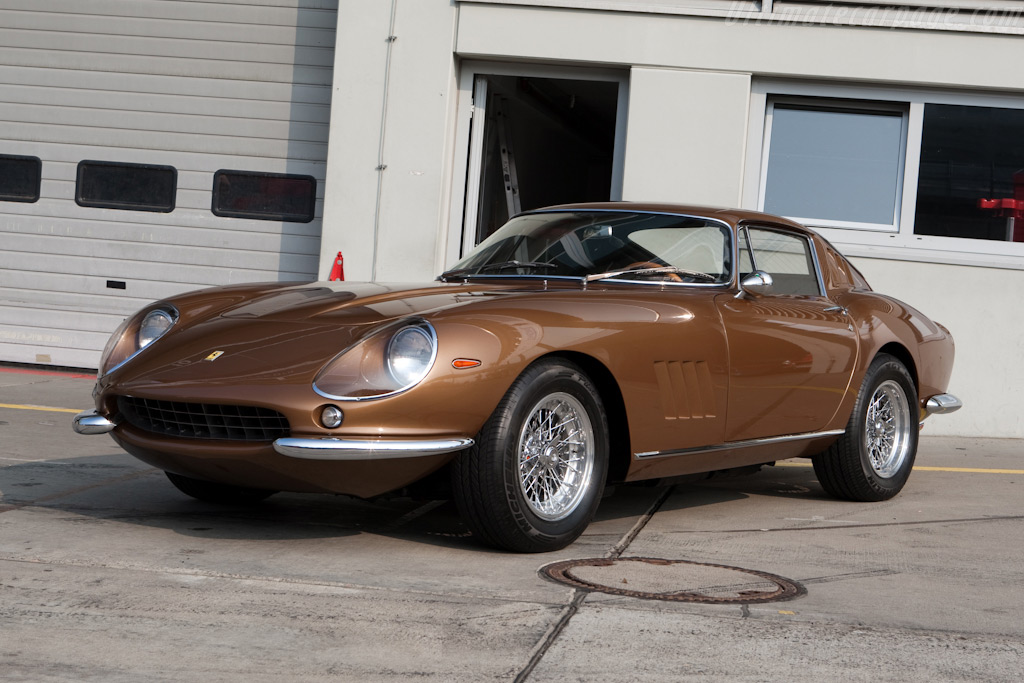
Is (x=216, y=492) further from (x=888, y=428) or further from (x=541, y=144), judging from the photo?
(x=541, y=144)

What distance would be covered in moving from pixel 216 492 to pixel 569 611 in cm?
205

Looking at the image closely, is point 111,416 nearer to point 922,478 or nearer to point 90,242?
point 922,478

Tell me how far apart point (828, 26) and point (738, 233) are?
4.40 metres

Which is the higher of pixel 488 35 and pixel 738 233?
pixel 488 35

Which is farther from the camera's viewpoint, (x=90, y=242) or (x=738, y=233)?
(x=90, y=242)

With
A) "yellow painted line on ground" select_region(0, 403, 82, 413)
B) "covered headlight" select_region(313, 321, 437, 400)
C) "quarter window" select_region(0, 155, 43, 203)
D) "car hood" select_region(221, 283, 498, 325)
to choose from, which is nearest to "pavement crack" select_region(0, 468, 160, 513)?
"car hood" select_region(221, 283, 498, 325)

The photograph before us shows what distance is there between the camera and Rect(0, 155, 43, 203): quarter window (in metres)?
10.8

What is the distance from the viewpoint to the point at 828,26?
903cm

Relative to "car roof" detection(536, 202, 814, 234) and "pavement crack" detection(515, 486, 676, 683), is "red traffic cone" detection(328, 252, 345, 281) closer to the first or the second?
"car roof" detection(536, 202, 814, 234)

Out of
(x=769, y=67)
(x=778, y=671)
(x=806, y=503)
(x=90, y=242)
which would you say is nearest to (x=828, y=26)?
(x=769, y=67)

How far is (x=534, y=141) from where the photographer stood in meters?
12.9

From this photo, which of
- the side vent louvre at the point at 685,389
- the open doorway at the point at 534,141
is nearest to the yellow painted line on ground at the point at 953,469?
the side vent louvre at the point at 685,389

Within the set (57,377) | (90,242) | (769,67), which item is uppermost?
(769,67)

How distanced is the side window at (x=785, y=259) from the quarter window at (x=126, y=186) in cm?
646
